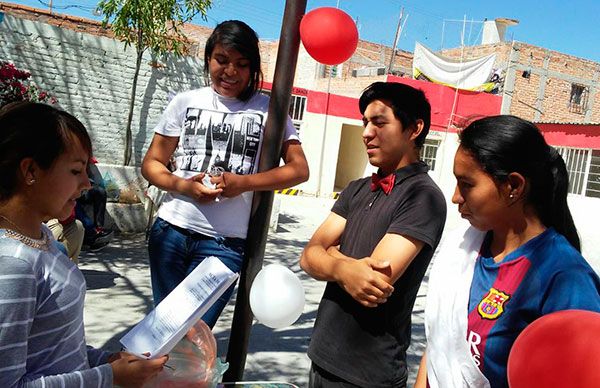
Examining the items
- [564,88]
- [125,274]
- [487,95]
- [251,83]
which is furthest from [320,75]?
[251,83]

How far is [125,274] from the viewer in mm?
5137

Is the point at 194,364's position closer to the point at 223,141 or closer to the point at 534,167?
the point at 223,141

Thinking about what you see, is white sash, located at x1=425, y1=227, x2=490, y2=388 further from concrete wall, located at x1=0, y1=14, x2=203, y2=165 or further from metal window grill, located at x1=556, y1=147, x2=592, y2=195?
metal window grill, located at x1=556, y1=147, x2=592, y2=195

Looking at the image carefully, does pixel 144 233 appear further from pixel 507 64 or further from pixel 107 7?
pixel 507 64

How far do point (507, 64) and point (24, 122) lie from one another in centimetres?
2011

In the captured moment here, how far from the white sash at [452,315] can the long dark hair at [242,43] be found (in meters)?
1.02

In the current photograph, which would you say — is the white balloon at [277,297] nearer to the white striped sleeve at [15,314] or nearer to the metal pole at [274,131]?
the metal pole at [274,131]

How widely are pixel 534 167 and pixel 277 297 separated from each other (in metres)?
0.94

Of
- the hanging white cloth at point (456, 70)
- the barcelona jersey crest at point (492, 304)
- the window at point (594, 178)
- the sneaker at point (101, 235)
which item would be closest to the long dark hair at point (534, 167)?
Answer: the barcelona jersey crest at point (492, 304)

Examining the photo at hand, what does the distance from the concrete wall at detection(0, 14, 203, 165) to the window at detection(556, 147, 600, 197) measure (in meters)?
11.1

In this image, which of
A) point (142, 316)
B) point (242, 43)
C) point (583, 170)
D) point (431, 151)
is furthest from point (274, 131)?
point (431, 151)

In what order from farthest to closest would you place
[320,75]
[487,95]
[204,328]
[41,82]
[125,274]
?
[320,75], [487,95], [41,82], [125,274], [204,328]

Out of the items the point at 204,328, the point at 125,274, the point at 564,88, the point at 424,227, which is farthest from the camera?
the point at 564,88

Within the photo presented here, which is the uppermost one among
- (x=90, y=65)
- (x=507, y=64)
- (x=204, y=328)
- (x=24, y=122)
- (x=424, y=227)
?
(x=507, y=64)
